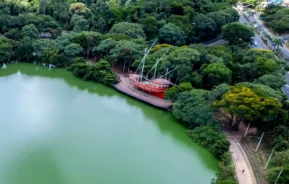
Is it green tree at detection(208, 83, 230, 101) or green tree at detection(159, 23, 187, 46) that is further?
green tree at detection(159, 23, 187, 46)

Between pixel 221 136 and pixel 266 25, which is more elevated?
pixel 266 25

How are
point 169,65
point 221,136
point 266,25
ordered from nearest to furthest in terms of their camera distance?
point 221,136
point 169,65
point 266,25

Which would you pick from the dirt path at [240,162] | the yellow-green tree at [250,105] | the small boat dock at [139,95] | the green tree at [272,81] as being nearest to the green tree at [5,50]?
the small boat dock at [139,95]

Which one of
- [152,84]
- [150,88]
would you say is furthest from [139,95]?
[152,84]

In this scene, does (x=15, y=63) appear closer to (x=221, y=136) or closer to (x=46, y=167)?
(x=46, y=167)

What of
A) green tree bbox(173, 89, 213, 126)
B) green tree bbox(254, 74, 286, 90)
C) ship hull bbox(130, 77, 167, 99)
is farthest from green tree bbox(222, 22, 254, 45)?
green tree bbox(173, 89, 213, 126)

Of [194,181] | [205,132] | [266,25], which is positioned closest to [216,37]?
[266,25]

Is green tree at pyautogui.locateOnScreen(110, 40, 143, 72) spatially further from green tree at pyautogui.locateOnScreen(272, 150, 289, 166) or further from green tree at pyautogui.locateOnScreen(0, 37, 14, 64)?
green tree at pyautogui.locateOnScreen(272, 150, 289, 166)
